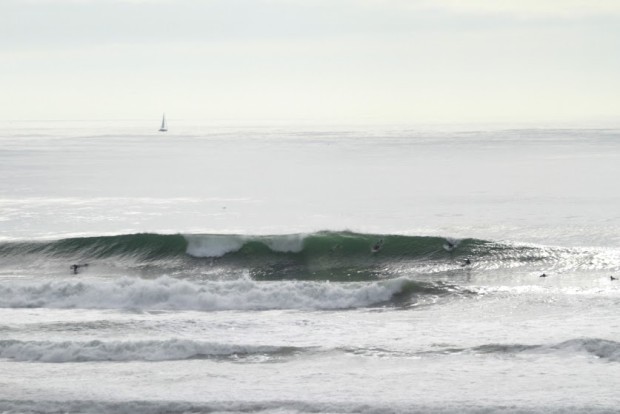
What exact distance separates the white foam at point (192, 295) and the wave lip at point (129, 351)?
4.27 meters

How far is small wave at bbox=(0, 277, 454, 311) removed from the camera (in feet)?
71.0

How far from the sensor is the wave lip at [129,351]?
1659cm

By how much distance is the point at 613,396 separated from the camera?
13836 millimetres

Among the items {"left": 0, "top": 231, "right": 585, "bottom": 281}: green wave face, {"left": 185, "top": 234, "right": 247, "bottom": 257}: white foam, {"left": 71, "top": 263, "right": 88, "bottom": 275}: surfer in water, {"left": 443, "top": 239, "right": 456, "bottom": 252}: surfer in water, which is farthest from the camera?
{"left": 185, "top": 234, "right": 247, "bottom": 257}: white foam

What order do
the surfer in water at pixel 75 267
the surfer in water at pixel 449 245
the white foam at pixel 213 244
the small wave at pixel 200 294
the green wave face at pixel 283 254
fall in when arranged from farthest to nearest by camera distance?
the white foam at pixel 213 244
the surfer in water at pixel 449 245
the surfer in water at pixel 75 267
the green wave face at pixel 283 254
the small wave at pixel 200 294

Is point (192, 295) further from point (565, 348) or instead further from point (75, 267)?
point (565, 348)

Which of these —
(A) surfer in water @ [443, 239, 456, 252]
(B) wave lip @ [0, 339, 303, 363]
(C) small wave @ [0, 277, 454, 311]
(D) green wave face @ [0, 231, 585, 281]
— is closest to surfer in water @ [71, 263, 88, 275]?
(D) green wave face @ [0, 231, 585, 281]

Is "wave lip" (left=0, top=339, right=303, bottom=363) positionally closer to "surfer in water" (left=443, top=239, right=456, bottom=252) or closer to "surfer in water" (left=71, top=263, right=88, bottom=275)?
"surfer in water" (left=71, top=263, right=88, bottom=275)

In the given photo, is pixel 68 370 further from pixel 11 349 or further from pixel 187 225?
pixel 187 225

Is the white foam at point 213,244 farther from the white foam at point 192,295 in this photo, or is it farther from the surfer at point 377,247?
the white foam at point 192,295

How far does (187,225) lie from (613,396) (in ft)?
72.3

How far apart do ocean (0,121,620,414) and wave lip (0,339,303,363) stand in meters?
0.04

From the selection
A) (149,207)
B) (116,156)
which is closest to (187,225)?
(149,207)

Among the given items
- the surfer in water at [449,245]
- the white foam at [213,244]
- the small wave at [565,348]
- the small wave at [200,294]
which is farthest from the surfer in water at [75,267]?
the small wave at [565,348]
